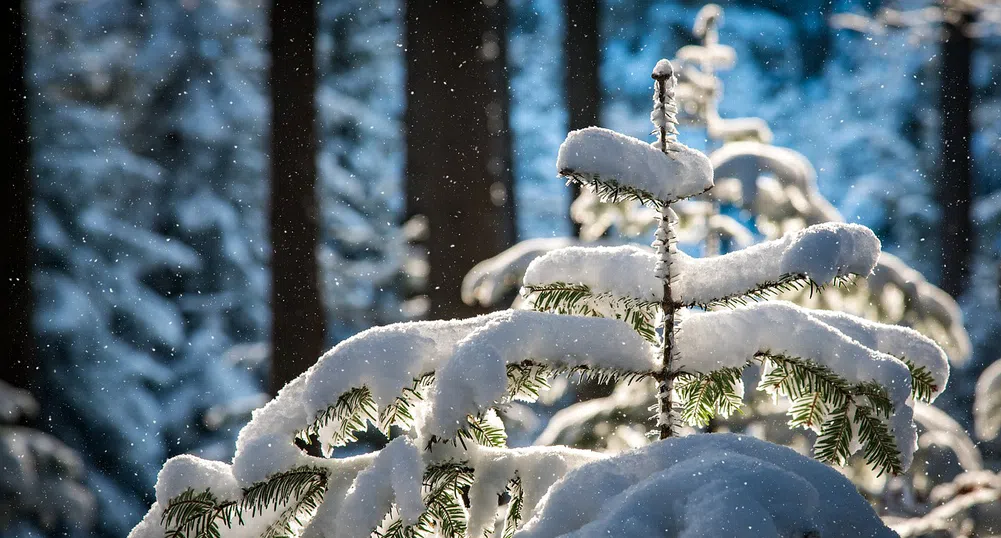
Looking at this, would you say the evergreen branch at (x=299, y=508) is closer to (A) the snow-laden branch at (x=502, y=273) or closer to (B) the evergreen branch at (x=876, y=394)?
(B) the evergreen branch at (x=876, y=394)

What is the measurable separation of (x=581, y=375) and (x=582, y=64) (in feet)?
22.2

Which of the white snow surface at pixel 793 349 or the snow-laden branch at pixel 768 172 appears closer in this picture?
the white snow surface at pixel 793 349

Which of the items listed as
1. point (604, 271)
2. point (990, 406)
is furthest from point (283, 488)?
point (990, 406)

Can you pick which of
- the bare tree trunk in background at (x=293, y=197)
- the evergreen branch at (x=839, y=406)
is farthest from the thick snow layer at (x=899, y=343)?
the bare tree trunk in background at (x=293, y=197)

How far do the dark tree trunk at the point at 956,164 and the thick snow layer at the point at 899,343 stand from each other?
947 centimetres

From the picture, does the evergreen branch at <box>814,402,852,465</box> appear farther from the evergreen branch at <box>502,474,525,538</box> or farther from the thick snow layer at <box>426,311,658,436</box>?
the evergreen branch at <box>502,474,525,538</box>

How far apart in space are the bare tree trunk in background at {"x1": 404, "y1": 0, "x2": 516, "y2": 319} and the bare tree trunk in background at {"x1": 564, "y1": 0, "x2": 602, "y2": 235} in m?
2.01

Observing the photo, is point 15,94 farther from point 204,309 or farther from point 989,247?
point 989,247

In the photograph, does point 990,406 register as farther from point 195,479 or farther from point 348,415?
point 195,479

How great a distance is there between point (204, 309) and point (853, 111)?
355 inches

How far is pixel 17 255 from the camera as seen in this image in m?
6.00

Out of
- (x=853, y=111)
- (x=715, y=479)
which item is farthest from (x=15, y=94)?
(x=853, y=111)

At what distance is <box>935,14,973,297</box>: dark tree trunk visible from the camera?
9.24 m

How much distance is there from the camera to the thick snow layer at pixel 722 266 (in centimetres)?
101
